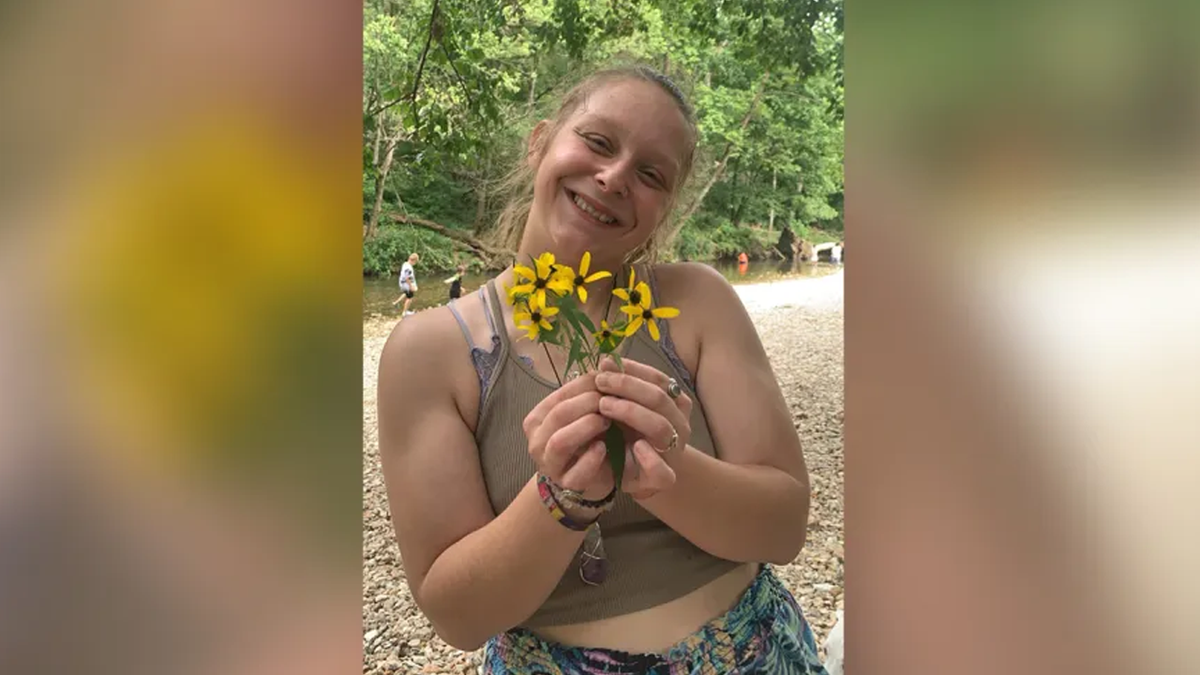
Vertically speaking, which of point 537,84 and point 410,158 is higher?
point 537,84

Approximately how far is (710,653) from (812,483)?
1479mm

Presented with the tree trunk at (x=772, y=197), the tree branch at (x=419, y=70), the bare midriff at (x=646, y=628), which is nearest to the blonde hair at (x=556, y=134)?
the bare midriff at (x=646, y=628)

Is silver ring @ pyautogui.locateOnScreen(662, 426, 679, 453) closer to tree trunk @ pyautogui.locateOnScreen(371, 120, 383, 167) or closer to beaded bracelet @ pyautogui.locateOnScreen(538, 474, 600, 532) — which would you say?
beaded bracelet @ pyautogui.locateOnScreen(538, 474, 600, 532)

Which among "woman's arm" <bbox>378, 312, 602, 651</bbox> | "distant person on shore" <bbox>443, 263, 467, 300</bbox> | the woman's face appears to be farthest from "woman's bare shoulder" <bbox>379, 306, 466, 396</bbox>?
"distant person on shore" <bbox>443, 263, 467, 300</bbox>

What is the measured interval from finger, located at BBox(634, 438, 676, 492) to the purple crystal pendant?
0.21 metres

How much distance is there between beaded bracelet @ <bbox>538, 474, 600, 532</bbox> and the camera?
1.87ft

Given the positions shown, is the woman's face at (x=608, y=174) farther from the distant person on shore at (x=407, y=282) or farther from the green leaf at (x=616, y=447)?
the distant person on shore at (x=407, y=282)

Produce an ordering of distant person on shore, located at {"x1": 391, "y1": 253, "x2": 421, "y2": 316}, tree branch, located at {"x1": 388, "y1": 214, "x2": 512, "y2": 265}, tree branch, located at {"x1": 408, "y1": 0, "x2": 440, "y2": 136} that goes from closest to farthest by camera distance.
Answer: tree branch, located at {"x1": 388, "y1": 214, "x2": 512, "y2": 265} → tree branch, located at {"x1": 408, "y1": 0, "x2": 440, "y2": 136} → distant person on shore, located at {"x1": 391, "y1": 253, "x2": 421, "y2": 316}

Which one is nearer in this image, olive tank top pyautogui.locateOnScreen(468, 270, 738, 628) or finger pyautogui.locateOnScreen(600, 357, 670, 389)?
finger pyautogui.locateOnScreen(600, 357, 670, 389)

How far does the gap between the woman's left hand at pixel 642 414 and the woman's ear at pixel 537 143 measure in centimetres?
37
